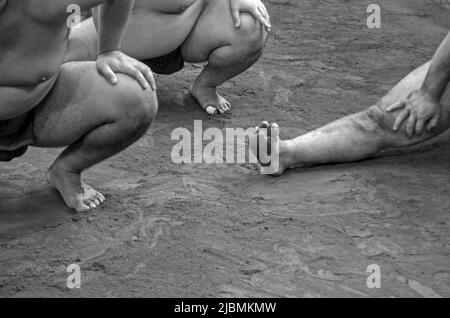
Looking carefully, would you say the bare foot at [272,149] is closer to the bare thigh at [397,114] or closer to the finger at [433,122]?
the bare thigh at [397,114]

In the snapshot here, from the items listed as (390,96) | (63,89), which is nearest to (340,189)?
(390,96)

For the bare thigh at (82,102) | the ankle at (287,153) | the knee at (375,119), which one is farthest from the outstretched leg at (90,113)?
the knee at (375,119)

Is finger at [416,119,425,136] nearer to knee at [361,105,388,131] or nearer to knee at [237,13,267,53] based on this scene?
knee at [361,105,388,131]

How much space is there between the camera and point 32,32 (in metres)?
2.54

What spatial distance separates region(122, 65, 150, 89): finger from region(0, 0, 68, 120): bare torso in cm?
22

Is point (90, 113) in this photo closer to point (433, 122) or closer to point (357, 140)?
point (357, 140)

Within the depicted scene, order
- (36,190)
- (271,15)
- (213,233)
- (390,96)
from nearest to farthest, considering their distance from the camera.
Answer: (213,233) → (36,190) → (390,96) → (271,15)

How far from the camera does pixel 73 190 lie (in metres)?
2.92

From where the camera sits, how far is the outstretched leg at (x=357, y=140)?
10.6 ft

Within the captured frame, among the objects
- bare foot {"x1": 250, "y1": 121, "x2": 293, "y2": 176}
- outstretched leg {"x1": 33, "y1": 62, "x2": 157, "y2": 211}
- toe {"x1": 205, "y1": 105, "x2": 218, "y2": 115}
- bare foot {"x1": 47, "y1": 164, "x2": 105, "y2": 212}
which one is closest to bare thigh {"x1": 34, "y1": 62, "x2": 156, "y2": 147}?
outstretched leg {"x1": 33, "y1": 62, "x2": 157, "y2": 211}

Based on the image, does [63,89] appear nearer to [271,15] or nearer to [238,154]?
[238,154]

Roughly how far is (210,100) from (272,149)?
775 millimetres
